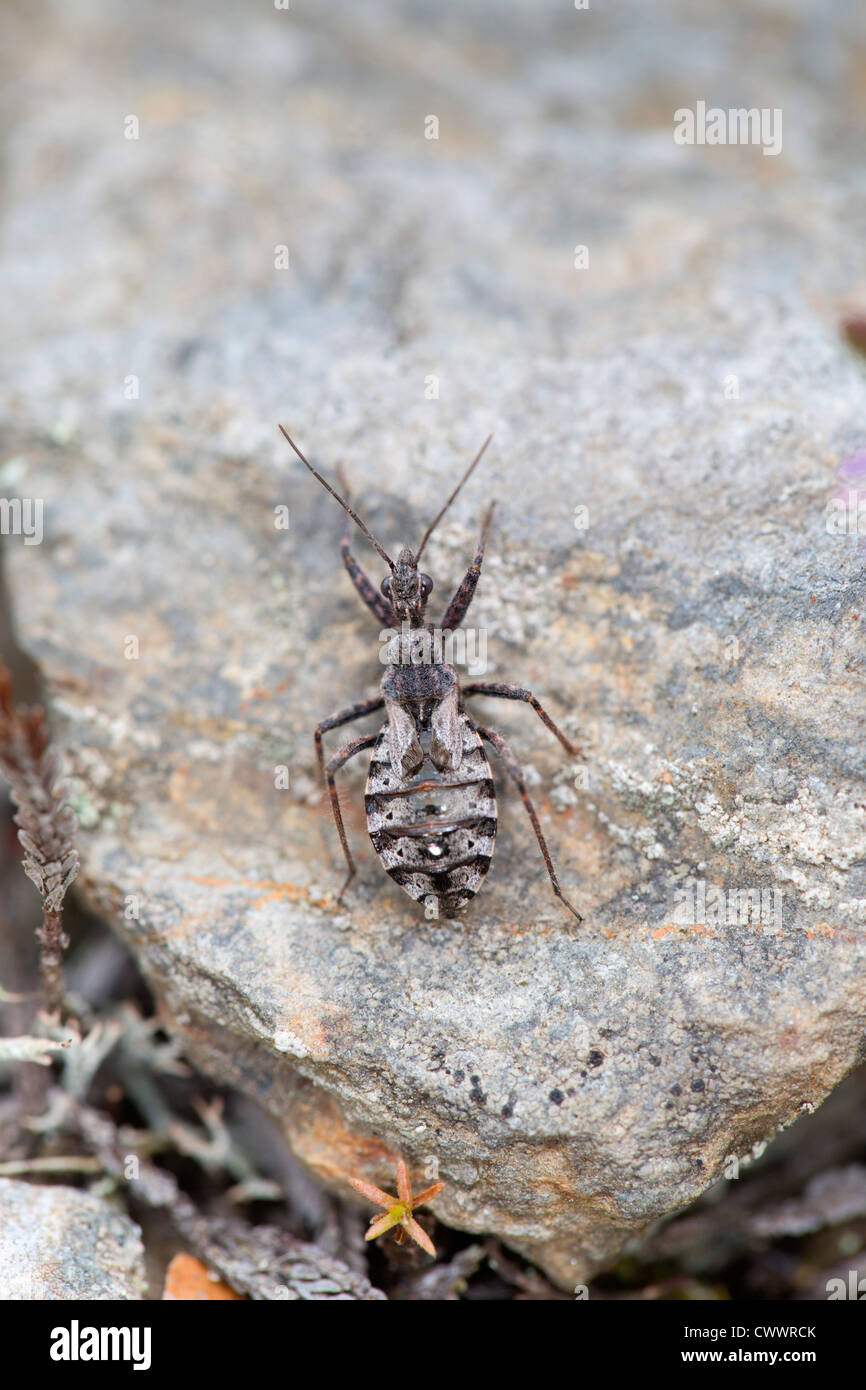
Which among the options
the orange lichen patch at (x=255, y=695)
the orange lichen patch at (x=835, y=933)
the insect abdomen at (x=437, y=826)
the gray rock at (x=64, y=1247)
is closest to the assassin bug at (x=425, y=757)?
the insect abdomen at (x=437, y=826)

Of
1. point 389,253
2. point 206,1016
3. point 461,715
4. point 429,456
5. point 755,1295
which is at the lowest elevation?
point 755,1295

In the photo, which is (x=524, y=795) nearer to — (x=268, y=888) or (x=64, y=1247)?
(x=268, y=888)

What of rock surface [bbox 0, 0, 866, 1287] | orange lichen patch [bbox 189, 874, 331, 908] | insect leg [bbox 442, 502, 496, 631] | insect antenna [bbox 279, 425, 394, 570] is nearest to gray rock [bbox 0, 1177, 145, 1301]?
rock surface [bbox 0, 0, 866, 1287]

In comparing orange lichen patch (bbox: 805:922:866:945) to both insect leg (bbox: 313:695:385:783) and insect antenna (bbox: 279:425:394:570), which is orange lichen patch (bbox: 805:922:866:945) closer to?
insect leg (bbox: 313:695:385:783)

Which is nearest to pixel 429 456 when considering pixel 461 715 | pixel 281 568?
pixel 281 568

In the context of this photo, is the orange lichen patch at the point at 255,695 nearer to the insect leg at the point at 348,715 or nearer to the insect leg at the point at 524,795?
the insect leg at the point at 348,715

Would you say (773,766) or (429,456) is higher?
(429,456)

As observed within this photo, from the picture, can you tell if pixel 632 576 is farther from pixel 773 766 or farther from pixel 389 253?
pixel 389 253

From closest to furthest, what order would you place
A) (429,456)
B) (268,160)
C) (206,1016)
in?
(206,1016) < (429,456) < (268,160)

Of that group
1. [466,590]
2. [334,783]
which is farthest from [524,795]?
[466,590]
